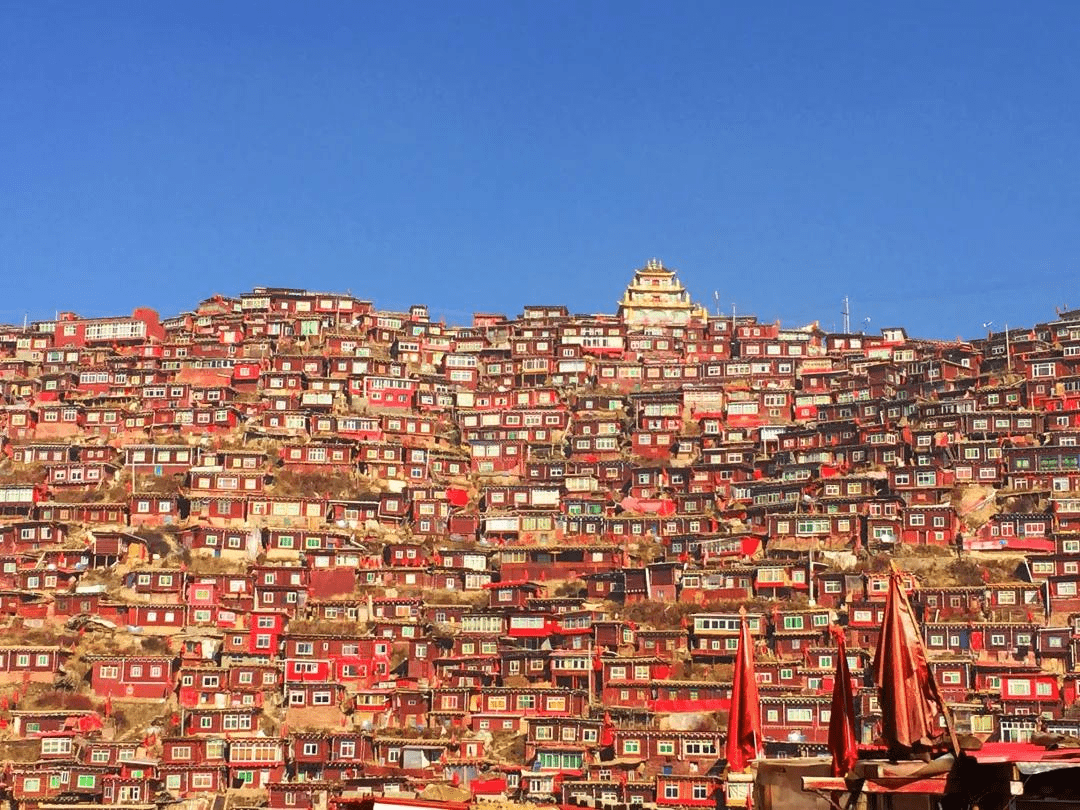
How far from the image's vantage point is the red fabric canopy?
52.3 feet

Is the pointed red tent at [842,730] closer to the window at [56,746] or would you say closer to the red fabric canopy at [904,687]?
the red fabric canopy at [904,687]

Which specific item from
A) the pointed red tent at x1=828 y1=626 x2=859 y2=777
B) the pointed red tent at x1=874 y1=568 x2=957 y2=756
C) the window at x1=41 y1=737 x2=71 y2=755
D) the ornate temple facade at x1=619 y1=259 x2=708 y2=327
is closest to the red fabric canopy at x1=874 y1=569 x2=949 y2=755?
the pointed red tent at x1=874 y1=568 x2=957 y2=756

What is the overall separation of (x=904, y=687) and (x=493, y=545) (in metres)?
69.2

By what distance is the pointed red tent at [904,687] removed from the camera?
15.9 m

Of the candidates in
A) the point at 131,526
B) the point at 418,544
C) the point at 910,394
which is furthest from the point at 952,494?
the point at 131,526

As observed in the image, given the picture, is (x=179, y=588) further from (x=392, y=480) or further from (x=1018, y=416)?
(x=1018, y=416)

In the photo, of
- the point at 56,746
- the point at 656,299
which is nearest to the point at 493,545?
the point at 56,746

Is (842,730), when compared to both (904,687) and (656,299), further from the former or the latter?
(656,299)

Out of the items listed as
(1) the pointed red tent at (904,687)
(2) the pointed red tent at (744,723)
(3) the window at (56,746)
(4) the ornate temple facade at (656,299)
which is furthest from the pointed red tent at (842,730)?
(4) the ornate temple facade at (656,299)

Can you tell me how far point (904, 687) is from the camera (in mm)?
16078

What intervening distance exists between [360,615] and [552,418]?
2705 cm

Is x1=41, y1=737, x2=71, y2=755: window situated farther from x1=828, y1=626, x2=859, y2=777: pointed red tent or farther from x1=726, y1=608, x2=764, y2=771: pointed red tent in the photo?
x1=828, y1=626, x2=859, y2=777: pointed red tent

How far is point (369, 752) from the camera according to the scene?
6638 cm

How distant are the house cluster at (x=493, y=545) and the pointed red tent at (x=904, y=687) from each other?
46.5m
